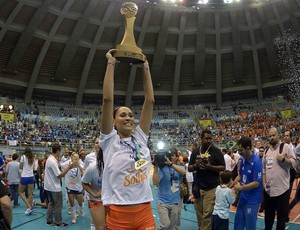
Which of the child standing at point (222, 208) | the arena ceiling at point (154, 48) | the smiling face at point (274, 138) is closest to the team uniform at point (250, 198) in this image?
the child standing at point (222, 208)

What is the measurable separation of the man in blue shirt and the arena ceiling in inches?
1065

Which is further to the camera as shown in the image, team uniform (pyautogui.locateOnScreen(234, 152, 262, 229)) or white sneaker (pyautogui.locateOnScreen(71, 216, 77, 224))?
white sneaker (pyautogui.locateOnScreen(71, 216, 77, 224))

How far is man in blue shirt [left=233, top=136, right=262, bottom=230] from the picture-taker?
16.2 ft

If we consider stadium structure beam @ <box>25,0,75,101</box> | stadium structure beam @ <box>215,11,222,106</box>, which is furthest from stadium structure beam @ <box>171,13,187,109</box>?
stadium structure beam @ <box>25,0,75,101</box>

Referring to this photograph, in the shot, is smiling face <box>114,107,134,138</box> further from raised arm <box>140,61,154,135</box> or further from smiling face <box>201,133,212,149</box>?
smiling face <box>201,133,212,149</box>

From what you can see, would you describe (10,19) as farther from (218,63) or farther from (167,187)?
(167,187)

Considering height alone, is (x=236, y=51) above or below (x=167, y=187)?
above

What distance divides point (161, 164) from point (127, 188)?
318 cm

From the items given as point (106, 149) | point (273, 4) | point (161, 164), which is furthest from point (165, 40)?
point (106, 149)

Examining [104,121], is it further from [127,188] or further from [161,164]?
[161,164]

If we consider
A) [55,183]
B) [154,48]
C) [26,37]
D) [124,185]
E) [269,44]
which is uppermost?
[269,44]

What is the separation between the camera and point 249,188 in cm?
493

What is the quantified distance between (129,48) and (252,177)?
124 inches

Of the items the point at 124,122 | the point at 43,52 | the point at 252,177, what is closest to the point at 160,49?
the point at 43,52
